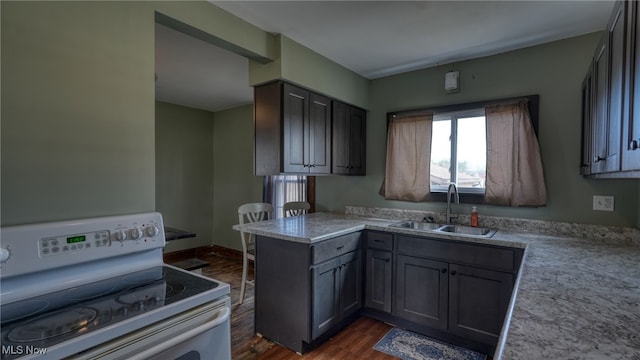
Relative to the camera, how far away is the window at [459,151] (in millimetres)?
2812

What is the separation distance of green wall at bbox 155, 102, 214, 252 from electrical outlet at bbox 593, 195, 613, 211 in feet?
16.0

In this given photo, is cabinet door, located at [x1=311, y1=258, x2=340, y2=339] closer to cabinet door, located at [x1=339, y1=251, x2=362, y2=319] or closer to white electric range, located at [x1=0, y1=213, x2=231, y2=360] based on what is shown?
cabinet door, located at [x1=339, y1=251, x2=362, y2=319]

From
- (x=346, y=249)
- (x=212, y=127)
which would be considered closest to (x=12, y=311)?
(x=346, y=249)

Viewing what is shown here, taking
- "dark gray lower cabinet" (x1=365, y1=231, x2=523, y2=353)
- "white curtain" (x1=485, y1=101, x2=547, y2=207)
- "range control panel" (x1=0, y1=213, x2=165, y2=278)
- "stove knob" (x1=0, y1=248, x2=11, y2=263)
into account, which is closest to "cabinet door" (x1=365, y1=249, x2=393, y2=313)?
"dark gray lower cabinet" (x1=365, y1=231, x2=523, y2=353)

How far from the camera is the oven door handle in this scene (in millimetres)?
978

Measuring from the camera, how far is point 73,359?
850 mm

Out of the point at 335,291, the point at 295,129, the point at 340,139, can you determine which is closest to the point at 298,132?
the point at 295,129

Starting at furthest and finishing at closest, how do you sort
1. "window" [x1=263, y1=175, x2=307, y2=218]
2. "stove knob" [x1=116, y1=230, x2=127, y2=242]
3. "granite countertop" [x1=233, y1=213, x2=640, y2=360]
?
"window" [x1=263, y1=175, x2=307, y2=218] < "stove knob" [x1=116, y1=230, x2=127, y2=242] < "granite countertop" [x1=233, y1=213, x2=640, y2=360]

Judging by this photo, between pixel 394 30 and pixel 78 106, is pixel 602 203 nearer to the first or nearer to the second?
pixel 394 30

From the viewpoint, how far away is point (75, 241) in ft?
4.11

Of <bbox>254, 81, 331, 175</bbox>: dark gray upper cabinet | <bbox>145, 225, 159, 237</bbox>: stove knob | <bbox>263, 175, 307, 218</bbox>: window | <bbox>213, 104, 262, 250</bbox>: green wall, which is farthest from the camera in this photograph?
<bbox>213, 104, 262, 250</bbox>: green wall

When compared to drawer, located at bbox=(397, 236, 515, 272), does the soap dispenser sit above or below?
above

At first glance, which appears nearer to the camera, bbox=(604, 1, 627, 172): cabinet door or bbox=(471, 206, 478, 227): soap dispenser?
bbox=(604, 1, 627, 172): cabinet door

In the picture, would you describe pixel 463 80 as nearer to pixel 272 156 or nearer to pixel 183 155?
pixel 272 156
